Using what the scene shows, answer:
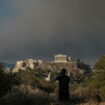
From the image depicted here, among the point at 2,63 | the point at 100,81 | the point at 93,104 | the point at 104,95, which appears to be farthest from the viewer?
the point at 100,81

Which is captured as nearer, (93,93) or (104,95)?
(104,95)

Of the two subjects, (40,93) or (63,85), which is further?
(40,93)

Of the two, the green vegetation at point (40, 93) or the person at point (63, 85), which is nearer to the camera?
the green vegetation at point (40, 93)

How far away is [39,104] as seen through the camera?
1080 inches

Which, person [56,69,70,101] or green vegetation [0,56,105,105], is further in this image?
person [56,69,70,101]

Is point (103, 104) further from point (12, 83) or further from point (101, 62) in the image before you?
point (101, 62)

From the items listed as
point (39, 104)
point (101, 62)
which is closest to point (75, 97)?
point (39, 104)

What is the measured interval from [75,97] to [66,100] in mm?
2506

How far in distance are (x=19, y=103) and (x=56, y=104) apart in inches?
113

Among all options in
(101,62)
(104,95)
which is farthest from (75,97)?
(101,62)

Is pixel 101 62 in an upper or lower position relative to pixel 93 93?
upper

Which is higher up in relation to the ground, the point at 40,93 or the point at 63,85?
the point at 63,85

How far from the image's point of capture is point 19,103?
2714 centimetres

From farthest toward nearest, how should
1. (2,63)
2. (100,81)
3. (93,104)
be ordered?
(100,81) < (2,63) < (93,104)
